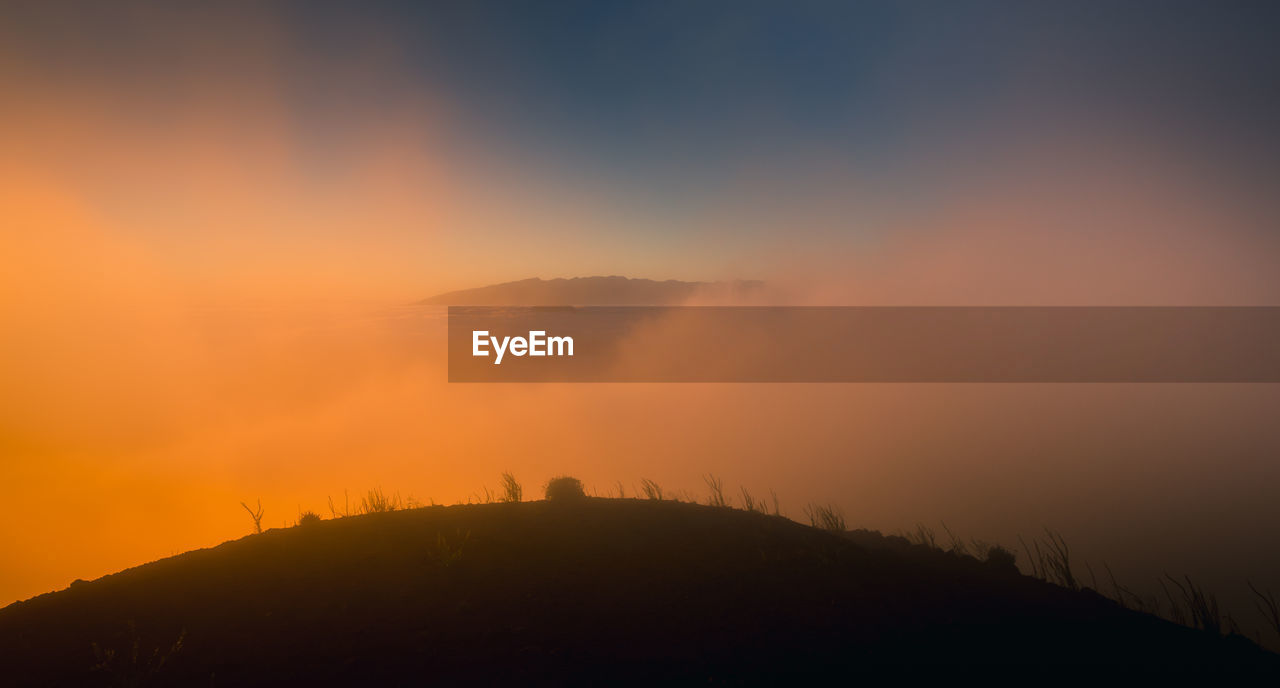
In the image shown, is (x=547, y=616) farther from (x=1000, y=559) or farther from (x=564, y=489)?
(x=1000, y=559)

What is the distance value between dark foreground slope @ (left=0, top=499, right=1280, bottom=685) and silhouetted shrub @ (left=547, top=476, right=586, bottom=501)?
7.05 feet

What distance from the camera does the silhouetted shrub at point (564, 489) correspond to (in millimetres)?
10453

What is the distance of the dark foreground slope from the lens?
5168 millimetres

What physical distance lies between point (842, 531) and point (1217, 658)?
6.16m

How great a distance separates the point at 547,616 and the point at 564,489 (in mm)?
4759

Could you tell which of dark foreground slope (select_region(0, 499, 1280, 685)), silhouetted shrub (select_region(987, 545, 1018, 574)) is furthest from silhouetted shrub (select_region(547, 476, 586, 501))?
silhouetted shrub (select_region(987, 545, 1018, 574))

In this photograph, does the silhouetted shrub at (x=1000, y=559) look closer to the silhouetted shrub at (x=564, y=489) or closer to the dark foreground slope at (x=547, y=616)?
the dark foreground slope at (x=547, y=616)

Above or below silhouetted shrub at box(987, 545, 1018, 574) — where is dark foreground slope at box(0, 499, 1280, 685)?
above

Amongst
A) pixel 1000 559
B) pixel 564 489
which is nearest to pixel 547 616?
pixel 564 489

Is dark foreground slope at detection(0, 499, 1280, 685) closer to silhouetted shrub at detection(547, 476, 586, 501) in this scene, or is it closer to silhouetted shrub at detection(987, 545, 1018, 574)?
silhouetted shrub at detection(987, 545, 1018, 574)

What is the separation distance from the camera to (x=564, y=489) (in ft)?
34.7

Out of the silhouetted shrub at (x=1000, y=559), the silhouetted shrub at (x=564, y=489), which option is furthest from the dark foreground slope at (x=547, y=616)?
the silhouetted shrub at (x=564, y=489)

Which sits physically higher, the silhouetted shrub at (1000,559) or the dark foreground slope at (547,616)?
the dark foreground slope at (547,616)

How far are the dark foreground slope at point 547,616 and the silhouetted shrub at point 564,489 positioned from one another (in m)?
2.15
